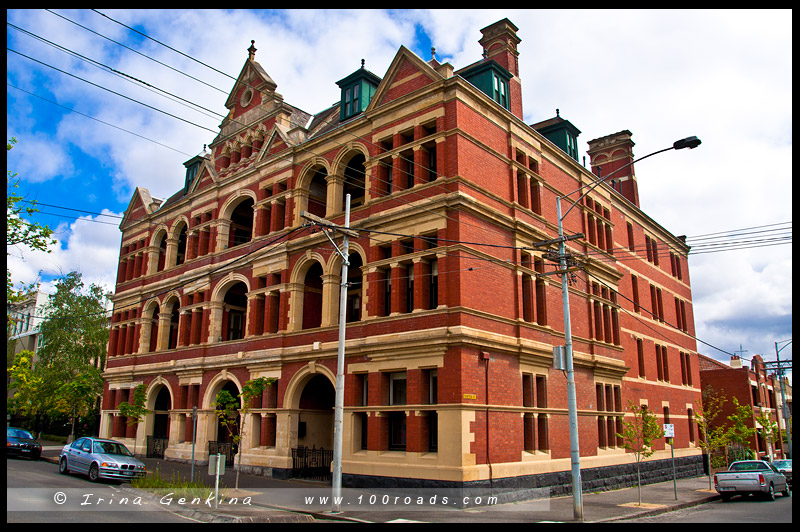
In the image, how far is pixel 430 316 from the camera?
2045 cm

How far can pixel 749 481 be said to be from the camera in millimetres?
22422

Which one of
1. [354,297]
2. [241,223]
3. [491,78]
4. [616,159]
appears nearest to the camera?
[491,78]

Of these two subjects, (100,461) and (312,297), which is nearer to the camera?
→ (100,461)

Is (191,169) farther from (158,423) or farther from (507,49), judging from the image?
(507,49)

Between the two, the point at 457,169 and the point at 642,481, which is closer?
the point at 457,169

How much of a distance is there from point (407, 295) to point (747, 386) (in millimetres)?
39293

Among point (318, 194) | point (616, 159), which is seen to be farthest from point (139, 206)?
point (616, 159)

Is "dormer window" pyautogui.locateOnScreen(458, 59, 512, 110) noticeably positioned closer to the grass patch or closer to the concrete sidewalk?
the concrete sidewalk

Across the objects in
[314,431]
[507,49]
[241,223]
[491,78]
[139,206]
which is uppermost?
[507,49]

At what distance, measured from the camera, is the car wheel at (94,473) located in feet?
69.3

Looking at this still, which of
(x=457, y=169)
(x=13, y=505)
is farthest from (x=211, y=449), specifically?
(x=457, y=169)

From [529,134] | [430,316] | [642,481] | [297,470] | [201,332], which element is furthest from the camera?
[201,332]

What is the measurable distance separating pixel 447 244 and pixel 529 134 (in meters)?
8.96
